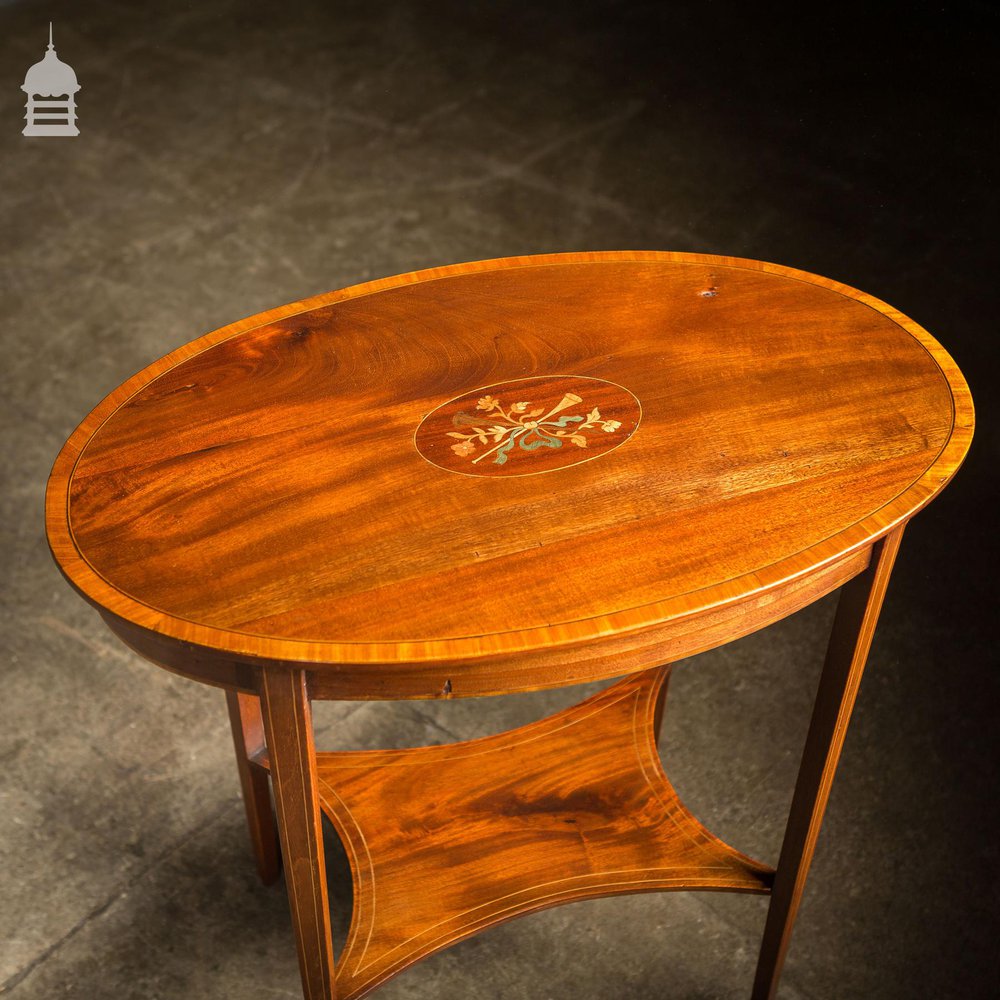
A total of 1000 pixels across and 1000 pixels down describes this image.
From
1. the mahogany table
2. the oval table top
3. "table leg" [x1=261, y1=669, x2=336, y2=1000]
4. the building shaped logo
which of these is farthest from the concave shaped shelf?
the building shaped logo

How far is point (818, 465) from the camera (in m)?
1.44

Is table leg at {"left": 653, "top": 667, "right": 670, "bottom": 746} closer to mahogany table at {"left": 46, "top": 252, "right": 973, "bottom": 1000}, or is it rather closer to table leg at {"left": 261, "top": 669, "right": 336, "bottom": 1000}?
mahogany table at {"left": 46, "top": 252, "right": 973, "bottom": 1000}

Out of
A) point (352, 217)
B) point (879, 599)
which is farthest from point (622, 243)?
point (879, 599)

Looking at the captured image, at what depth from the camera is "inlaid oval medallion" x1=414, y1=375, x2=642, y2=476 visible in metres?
1.48

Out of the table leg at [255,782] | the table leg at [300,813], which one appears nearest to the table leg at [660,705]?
the table leg at [255,782]

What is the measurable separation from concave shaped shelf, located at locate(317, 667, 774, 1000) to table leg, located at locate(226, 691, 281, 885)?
0.34 feet

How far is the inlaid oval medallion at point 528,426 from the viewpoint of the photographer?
1480 mm

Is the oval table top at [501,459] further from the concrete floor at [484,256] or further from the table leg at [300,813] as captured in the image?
the concrete floor at [484,256]

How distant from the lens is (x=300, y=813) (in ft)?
4.41

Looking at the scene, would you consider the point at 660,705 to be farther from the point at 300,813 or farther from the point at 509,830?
the point at 300,813

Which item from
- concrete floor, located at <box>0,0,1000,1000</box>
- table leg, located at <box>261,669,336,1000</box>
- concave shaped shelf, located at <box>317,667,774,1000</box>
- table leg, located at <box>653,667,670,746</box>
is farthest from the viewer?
table leg, located at <box>653,667,670,746</box>

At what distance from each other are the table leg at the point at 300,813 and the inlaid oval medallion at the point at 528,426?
35 cm

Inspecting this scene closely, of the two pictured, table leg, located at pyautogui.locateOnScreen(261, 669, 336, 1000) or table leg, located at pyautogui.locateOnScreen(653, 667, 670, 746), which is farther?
table leg, located at pyautogui.locateOnScreen(653, 667, 670, 746)

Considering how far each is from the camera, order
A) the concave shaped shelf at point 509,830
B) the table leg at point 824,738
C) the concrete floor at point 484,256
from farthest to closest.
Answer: the concrete floor at point 484,256 → the concave shaped shelf at point 509,830 → the table leg at point 824,738
